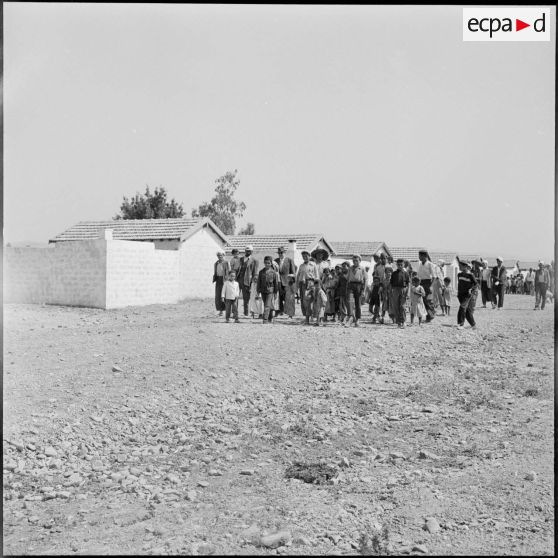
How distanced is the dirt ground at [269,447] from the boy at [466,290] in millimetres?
2120

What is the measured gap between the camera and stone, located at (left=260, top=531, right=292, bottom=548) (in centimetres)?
366

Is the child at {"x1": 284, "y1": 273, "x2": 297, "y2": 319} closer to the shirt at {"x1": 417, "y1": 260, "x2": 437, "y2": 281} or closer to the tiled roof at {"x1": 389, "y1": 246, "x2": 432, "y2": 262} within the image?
the shirt at {"x1": 417, "y1": 260, "x2": 437, "y2": 281}

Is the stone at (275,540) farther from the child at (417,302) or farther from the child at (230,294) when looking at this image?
the child at (417,302)

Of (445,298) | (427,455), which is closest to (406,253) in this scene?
(445,298)

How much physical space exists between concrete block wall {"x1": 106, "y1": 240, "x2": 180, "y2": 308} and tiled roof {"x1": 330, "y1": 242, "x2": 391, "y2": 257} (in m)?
11.2

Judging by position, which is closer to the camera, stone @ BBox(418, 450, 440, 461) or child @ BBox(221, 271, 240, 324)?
stone @ BBox(418, 450, 440, 461)

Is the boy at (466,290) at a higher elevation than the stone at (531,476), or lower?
higher

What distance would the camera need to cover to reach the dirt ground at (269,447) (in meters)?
3.84

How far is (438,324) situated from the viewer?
12.5 m

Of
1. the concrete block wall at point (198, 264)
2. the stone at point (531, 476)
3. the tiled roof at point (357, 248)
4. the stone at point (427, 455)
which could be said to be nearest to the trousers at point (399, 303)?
the stone at point (427, 455)

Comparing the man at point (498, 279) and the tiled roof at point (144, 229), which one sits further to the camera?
the tiled roof at point (144, 229)

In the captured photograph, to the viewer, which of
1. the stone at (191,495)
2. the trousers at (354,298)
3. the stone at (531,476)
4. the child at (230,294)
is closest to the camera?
the stone at (191,495)

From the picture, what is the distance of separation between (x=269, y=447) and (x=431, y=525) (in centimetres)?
181

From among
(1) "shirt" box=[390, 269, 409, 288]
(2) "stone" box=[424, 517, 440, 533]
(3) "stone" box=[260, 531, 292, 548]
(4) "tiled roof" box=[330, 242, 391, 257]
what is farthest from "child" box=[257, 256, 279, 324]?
(4) "tiled roof" box=[330, 242, 391, 257]
